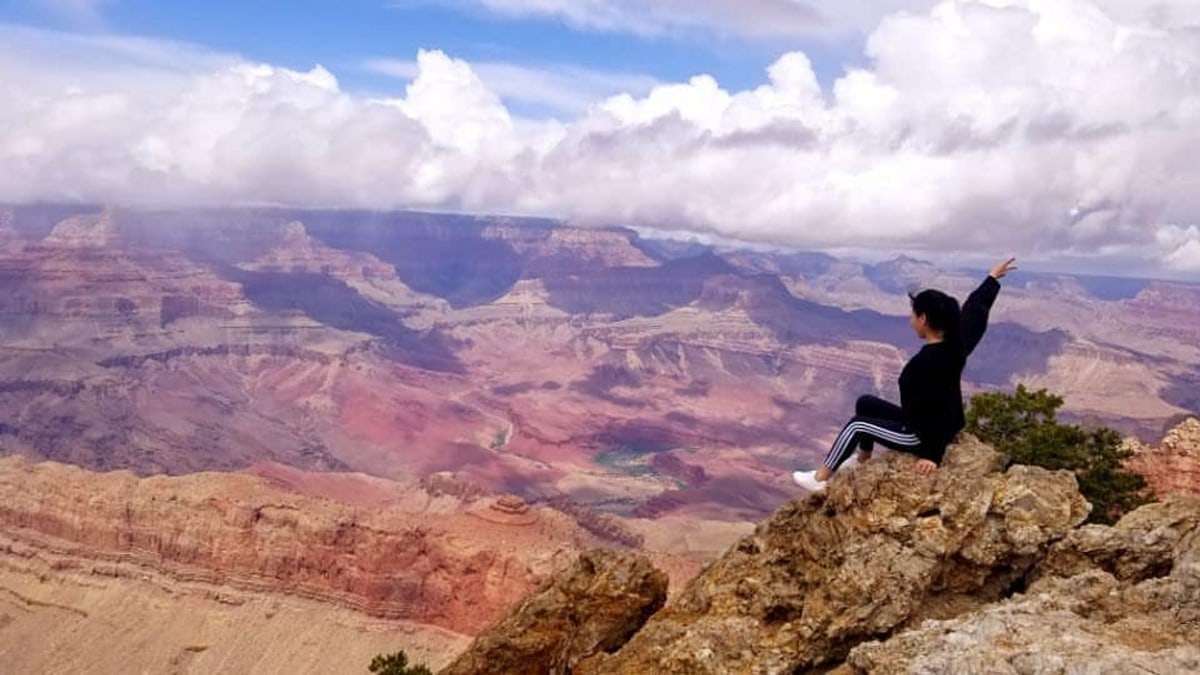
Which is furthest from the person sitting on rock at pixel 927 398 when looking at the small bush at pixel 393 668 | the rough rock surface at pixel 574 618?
the small bush at pixel 393 668

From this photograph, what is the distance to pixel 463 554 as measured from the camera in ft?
251

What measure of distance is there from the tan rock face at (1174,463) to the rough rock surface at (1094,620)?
34302 mm

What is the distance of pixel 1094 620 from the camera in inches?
412

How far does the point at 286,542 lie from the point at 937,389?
76644mm

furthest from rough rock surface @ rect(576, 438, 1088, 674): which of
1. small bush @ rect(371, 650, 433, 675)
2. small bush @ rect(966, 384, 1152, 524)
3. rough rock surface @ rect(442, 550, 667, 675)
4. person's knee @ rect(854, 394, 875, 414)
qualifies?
small bush @ rect(371, 650, 433, 675)

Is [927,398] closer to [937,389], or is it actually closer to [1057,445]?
[937,389]

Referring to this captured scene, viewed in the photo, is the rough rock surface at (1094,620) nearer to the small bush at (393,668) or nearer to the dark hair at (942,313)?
the dark hair at (942,313)

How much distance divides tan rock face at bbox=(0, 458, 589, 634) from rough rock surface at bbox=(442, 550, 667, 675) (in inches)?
2148

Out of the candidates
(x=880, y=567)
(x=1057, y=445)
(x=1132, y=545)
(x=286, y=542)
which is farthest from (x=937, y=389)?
(x=286, y=542)

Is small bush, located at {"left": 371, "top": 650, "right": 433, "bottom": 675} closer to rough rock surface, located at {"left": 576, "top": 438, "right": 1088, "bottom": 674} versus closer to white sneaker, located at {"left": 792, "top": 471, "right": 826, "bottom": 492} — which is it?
rough rock surface, located at {"left": 576, "top": 438, "right": 1088, "bottom": 674}

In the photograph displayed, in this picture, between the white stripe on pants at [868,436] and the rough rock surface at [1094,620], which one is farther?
the white stripe on pants at [868,436]

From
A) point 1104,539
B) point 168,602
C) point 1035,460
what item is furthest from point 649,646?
point 168,602

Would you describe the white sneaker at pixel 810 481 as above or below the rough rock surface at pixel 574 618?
above

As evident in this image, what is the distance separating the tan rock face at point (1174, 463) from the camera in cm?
4234
